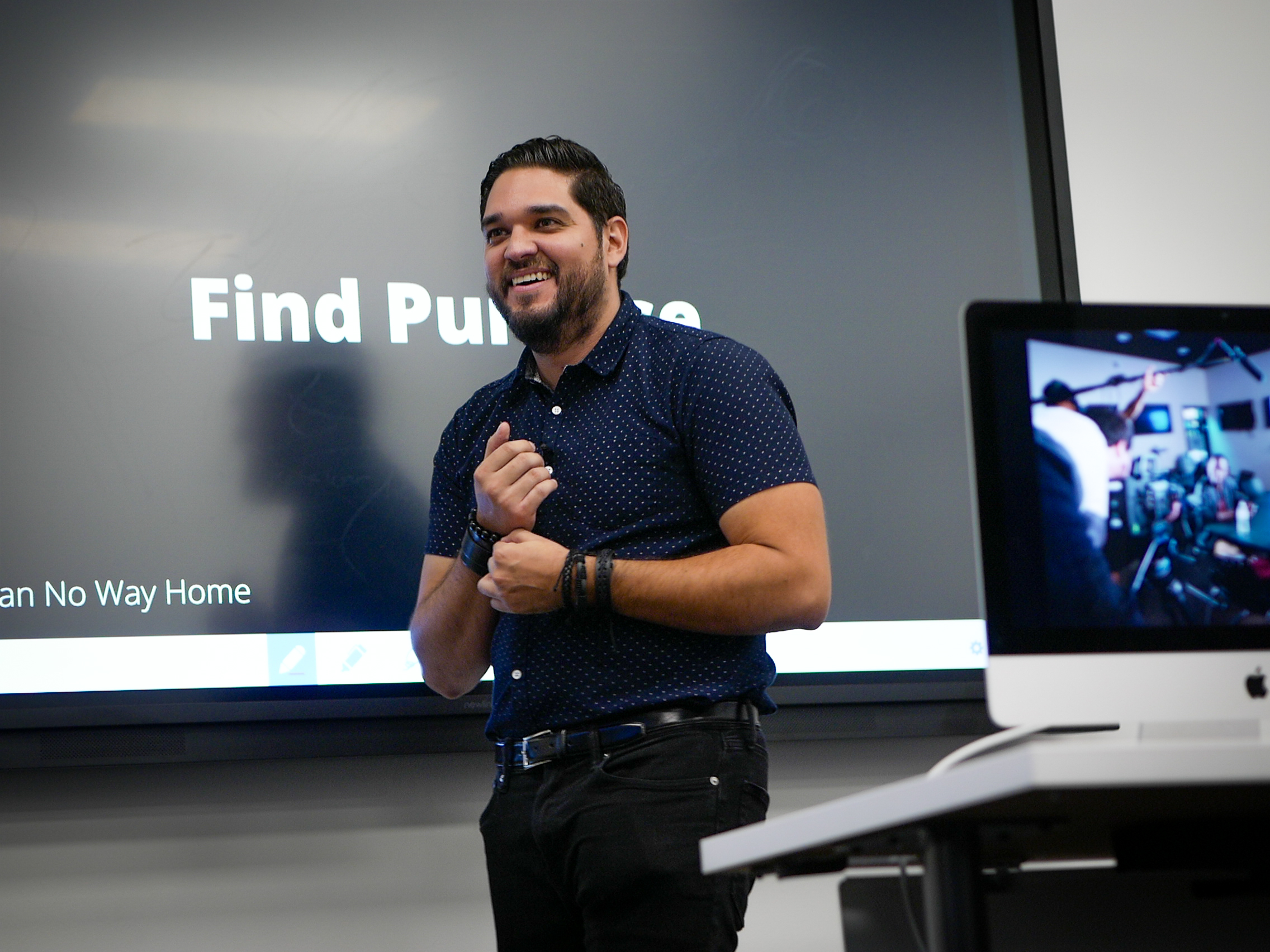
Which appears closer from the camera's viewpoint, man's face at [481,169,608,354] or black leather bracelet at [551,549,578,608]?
black leather bracelet at [551,549,578,608]

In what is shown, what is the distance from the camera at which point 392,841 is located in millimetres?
2428

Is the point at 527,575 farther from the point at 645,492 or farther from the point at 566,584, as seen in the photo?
the point at 645,492

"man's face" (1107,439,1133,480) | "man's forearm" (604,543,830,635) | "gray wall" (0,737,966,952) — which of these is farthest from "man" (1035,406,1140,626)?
"gray wall" (0,737,966,952)

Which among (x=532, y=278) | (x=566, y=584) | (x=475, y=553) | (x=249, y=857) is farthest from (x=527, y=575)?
(x=249, y=857)

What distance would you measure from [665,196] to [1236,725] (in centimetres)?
165

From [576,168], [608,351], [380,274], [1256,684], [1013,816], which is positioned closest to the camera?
[1013,816]

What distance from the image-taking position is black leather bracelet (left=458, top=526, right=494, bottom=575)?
1.88 metres

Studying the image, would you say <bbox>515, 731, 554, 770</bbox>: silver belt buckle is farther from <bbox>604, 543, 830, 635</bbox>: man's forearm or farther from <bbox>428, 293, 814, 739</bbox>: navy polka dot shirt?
<bbox>604, 543, 830, 635</bbox>: man's forearm

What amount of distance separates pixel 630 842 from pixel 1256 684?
0.75 m

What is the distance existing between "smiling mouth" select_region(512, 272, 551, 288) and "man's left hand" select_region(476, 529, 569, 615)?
43cm

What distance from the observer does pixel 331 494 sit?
2432 mm

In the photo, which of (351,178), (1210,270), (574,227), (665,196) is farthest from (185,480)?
(1210,270)

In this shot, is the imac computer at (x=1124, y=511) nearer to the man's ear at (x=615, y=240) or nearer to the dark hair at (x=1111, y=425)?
the dark hair at (x=1111, y=425)

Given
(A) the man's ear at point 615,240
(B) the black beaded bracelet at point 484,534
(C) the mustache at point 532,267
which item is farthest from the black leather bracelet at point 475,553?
(A) the man's ear at point 615,240
